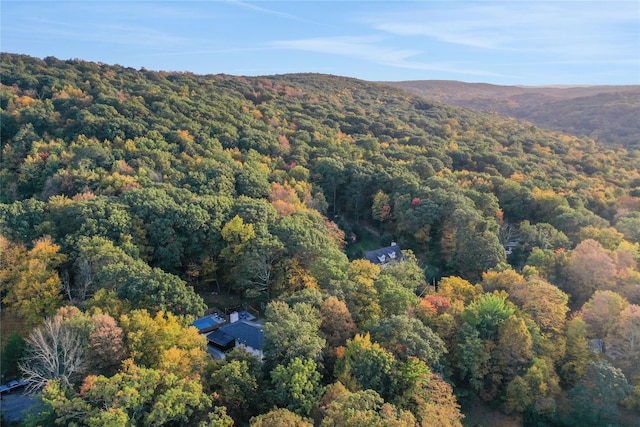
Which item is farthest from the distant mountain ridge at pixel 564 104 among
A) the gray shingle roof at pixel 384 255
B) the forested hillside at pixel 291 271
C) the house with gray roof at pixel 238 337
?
the house with gray roof at pixel 238 337

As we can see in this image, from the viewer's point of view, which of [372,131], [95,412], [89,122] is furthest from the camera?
[372,131]

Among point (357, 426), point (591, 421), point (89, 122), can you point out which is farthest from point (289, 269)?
point (89, 122)

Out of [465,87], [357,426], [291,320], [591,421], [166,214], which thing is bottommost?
[591,421]

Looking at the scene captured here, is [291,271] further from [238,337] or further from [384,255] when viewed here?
[384,255]

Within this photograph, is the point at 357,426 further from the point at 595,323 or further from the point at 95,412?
the point at 595,323

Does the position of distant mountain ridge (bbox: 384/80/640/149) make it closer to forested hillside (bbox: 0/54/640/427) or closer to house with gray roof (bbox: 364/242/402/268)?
forested hillside (bbox: 0/54/640/427)

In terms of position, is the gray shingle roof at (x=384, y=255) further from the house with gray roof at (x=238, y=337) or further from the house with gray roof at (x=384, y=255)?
the house with gray roof at (x=238, y=337)
